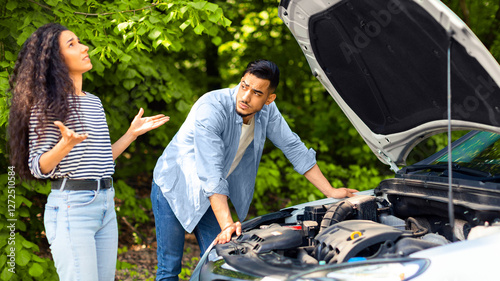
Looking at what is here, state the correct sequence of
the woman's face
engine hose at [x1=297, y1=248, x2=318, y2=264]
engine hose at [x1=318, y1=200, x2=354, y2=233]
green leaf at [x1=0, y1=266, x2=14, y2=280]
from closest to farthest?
engine hose at [x1=297, y1=248, x2=318, y2=264], the woman's face, engine hose at [x1=318, y1=200, x2=354, y2=233], green leaf at [x1=0, y1=266, x2=14, y2=280]

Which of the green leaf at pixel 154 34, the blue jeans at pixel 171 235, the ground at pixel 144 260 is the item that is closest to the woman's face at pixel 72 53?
the blue jeans at pixel 171 235

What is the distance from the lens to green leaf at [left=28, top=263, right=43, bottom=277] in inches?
147

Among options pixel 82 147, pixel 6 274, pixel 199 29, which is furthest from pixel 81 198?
pixel 199 29

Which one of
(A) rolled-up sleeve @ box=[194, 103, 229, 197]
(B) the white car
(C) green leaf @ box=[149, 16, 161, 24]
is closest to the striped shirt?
(A) rolled-up sleeve @ box=[194, 103, 229, 197]

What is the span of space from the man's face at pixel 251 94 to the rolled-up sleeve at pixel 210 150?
0.15 meters

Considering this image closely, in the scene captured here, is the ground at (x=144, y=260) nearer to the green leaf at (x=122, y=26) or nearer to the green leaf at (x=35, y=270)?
the green leaf at (x=35, y=270)

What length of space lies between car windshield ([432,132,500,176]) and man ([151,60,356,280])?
0.74m

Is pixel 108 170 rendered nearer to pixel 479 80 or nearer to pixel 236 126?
pixel 236 126

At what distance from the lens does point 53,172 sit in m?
2.39

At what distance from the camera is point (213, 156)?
9.80ft

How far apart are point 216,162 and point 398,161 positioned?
4.27 ft

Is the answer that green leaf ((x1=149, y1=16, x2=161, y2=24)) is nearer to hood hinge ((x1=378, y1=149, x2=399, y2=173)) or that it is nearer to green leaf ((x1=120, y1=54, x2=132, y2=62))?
green leaf ((x1=120, y1=54, x2=132, y2=62))

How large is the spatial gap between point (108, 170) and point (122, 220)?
3.98 meters

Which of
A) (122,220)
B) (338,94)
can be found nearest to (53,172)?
(338,94)
